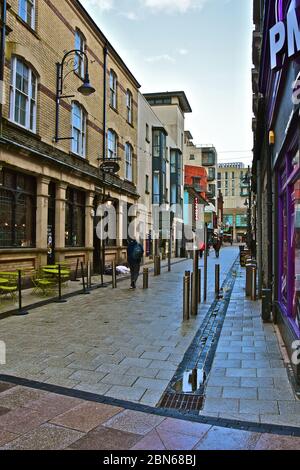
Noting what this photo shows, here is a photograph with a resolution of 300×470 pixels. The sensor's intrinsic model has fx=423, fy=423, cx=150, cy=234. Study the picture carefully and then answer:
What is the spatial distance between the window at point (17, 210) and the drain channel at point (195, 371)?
6735 millimetres

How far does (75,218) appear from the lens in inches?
690

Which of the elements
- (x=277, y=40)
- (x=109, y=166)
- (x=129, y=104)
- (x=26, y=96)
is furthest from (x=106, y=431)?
(x=129, y=104)

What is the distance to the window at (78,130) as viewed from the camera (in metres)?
17.2

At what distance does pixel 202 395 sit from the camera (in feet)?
15.5

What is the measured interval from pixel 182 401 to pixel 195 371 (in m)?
1.12

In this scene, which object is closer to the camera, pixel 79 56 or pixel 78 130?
pixel 79 56

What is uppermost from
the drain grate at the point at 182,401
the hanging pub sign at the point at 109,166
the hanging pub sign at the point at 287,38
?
the hanging pub sign at the point at 109,166

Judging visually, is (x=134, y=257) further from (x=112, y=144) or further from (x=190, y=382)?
(x=190, y=382)

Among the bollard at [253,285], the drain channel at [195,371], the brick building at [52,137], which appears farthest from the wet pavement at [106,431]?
the brick building at [52,137]

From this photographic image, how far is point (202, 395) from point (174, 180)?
107ft

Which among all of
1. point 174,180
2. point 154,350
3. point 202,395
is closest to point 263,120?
point 154,350

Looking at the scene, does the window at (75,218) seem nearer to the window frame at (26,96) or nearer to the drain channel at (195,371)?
the window frame at (26,96)

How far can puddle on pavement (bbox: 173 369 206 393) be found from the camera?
4.94m

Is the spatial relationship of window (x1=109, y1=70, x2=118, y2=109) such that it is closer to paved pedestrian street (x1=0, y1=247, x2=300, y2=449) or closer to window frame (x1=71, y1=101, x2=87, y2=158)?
window frame (x1=71, y1=101, x2=87, y2=158)
